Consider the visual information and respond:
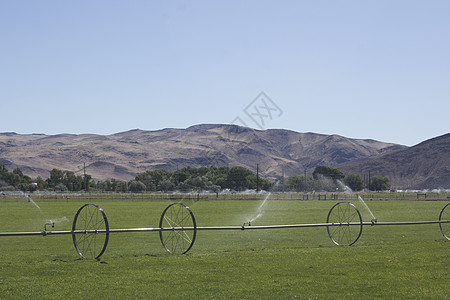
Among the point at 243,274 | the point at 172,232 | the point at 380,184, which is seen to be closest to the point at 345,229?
the point at 172,232

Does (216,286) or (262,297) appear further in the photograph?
(216,286)

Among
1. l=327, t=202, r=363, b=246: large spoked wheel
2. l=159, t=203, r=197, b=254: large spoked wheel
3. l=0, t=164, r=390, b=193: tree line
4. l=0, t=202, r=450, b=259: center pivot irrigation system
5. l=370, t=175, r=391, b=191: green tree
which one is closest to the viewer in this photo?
l=0, t=202, r=450, b=259: center pivot irrigation system

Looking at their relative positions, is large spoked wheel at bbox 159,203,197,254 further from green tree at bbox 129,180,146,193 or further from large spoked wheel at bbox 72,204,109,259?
green tree at bbox 129,180,146,193

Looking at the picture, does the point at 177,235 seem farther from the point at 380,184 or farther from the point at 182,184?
the point at 380,184

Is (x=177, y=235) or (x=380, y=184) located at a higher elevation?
(x=380, y=184)

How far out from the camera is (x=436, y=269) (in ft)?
44.9

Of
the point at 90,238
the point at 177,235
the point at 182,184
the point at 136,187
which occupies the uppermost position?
the point at 182,184

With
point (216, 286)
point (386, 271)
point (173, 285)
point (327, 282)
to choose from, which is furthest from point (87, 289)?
point (386, 271)

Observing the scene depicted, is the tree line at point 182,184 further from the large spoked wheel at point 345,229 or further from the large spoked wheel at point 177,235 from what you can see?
the large spoked wheel at point 177,235

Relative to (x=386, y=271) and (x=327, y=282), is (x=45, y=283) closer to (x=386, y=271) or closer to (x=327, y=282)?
(x=327, y=282)

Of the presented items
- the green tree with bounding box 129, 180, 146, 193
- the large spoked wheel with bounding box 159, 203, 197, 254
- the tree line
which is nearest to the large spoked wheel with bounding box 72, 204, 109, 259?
the large spoked wheel with bounding box 159, 203, 197, 254

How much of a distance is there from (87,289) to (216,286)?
9.89 feet

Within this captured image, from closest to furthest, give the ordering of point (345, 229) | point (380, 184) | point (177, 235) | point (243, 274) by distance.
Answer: point (243, 274) < point (177, 235) < point (345, 229) < point (380, 184)

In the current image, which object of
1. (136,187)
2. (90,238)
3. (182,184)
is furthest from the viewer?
(182,184)
